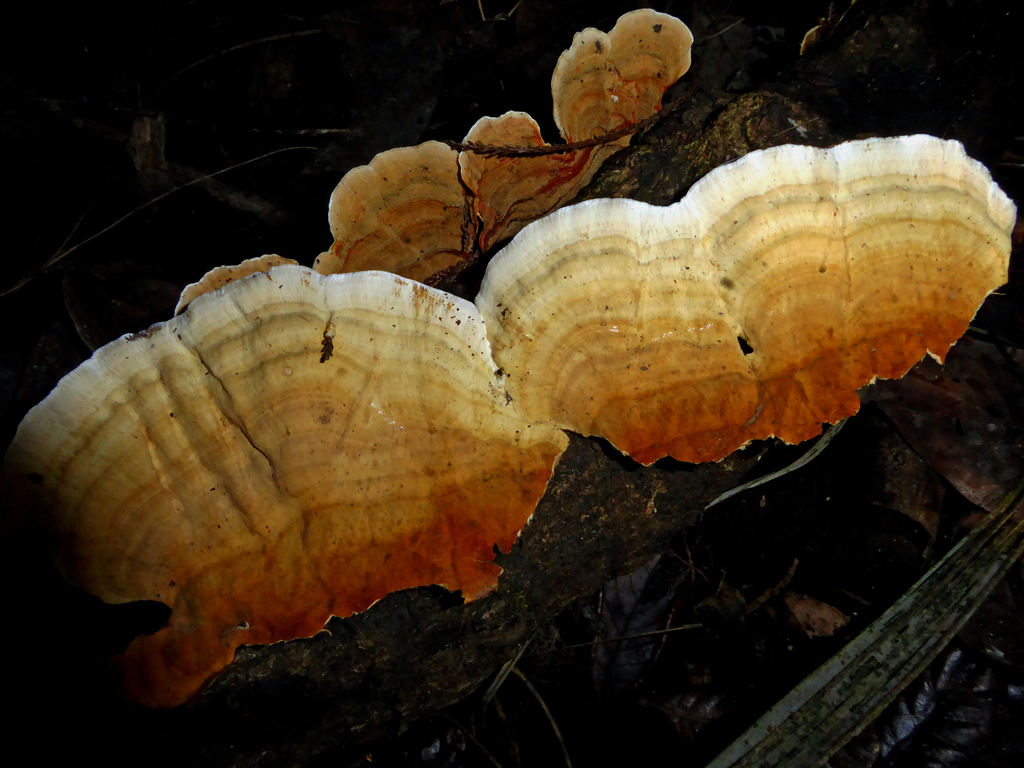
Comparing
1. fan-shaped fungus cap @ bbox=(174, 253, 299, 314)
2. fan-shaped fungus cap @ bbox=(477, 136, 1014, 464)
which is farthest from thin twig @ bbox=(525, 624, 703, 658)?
fan-shaped fungus cap @ bbox=(174, 253, 299, 314)

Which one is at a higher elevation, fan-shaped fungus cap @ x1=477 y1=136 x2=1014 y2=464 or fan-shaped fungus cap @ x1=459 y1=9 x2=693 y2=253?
fan-shaped fungus cap @ x1=459 y1=9 x2=693 y2=253

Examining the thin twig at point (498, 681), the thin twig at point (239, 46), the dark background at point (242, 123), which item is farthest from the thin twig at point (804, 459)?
the thin twig at point (239, 46)

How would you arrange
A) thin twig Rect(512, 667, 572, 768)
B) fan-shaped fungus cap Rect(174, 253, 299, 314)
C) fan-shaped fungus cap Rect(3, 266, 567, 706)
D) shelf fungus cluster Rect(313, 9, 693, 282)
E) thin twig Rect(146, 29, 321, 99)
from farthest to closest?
thin twig Rect(146, 29, 321, 99)
thin twig Rect(512, 667, 572, 768)
shelf fungus cluster Rect(313, 9, 693, 282)
fan-shaped fungus cap Rect(174, 253, 299, 314)
fan-shaped fungus cap Rect(3, 266, 567, 706)

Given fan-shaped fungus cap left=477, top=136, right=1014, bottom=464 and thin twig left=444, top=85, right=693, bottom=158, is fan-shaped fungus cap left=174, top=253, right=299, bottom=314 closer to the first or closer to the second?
thin twig left=444, top=85, right=693, bottom=158

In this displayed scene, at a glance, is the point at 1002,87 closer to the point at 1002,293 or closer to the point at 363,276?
the point at 1002,293

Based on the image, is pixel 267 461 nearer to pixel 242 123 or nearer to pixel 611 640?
pixel 611 640

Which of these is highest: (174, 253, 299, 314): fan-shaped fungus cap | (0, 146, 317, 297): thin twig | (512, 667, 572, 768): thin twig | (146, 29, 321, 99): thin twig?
(146, 29, 321, 99): thin twig

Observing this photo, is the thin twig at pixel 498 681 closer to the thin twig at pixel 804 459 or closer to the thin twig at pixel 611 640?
the thin twig at pixel 611 640

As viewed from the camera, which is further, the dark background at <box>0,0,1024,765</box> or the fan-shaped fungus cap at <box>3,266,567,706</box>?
the dark background at <box>0,0,1024,765</box>
